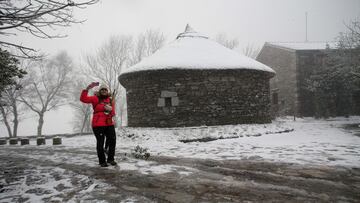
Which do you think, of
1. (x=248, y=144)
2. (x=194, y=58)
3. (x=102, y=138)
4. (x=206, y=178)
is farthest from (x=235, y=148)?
(x=194, y=58)

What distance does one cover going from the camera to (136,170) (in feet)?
15.3

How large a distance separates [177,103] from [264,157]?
5.10 m

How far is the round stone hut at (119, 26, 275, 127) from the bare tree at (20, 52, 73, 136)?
63.3ft

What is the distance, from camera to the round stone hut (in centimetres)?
1020

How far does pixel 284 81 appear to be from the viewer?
71.7 ft

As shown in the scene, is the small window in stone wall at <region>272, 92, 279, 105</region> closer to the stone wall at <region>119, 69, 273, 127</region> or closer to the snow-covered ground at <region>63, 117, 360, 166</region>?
the snow-covered ground at <region>63, 117, 360, 166</region>

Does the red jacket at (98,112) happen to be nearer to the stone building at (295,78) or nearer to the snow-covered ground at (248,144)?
the snow-covered ground at (248,144)

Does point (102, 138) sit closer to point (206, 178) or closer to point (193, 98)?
point (206, 178)

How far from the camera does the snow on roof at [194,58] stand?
33.9 ft

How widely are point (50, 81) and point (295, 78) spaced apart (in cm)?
2476

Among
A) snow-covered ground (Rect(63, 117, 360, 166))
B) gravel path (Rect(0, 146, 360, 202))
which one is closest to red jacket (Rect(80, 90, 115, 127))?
gravel path (Rect(0, 146, 360, 202))

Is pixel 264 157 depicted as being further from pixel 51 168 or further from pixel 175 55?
pixel 175 55

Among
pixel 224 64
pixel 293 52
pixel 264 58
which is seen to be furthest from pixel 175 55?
pixel 264 58

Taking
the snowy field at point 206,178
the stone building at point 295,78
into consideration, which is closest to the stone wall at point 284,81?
the stone building at point 295,78
